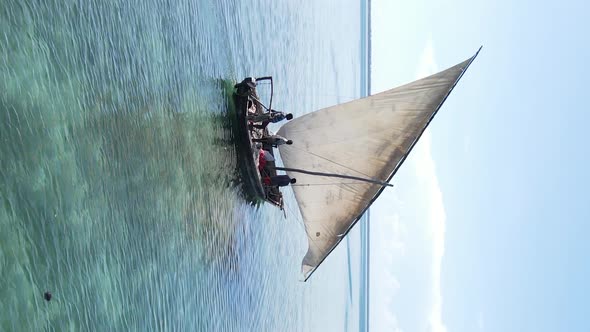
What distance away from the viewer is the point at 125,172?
11211 mm

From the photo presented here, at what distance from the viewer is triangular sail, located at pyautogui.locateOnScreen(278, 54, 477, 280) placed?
18953mm

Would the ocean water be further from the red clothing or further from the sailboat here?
the sailboat

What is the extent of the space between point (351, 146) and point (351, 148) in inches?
2.8

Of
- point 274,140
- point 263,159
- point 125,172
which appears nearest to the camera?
point 125,172

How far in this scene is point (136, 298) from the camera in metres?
11.2

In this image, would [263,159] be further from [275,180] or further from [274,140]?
[274,140]

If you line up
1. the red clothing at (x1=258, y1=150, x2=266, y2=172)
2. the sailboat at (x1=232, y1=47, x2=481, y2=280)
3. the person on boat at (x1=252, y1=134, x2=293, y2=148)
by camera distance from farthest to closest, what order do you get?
the red clothing at (x1=258, y1=150, x2=266, y2=172) < the person on boat at (x1=252, y1=134, x2=293, y2=148) < the sailboat at (x1=232, y1=47, x2=481, y2=280)

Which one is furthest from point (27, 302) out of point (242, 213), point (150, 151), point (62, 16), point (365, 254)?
point (365, 254)

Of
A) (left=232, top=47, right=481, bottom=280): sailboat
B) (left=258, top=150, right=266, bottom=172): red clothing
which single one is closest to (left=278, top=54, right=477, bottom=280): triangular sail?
(left=232, top=47, right=481, bottom=280): sailboat

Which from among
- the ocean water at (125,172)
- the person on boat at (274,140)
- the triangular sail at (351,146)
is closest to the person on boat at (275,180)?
the triangular sail at (351,146)

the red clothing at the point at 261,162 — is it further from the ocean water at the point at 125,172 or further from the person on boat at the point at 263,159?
the ocean water at the point at 125,172

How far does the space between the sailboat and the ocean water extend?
2615 millimetres

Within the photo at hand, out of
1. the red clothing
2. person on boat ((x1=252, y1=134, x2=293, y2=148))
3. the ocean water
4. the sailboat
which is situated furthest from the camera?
the red clothing

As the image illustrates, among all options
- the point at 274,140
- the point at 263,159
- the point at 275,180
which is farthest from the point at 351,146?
the point at 263,159
